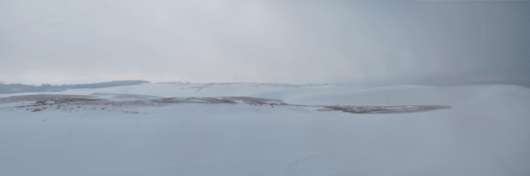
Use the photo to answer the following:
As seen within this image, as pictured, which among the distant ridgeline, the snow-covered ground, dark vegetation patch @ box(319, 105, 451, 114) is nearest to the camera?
the snow-covered ground

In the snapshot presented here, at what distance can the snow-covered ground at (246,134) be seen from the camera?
46.3 inches

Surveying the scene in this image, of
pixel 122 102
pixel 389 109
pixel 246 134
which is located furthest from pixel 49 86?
pixel 389 109

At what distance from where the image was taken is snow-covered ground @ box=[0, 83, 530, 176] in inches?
46.3

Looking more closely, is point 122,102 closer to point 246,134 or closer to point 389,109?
point 246,134

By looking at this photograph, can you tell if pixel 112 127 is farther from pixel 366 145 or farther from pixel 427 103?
pixel 427 103

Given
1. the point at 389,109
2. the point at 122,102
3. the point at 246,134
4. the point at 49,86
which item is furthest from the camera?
the point at 389,109

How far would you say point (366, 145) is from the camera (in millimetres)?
1464

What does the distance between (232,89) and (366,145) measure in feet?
5.20

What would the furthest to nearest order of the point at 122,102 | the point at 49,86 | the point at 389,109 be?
the point at 389,109 < the point at 122,102 < the point at 49,86

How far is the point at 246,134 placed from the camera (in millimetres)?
1617

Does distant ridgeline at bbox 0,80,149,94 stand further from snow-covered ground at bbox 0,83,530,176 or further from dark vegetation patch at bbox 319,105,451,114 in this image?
dark vegetation patch at bbox 319,105,451,114

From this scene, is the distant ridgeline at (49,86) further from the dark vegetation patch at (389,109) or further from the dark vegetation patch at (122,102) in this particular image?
the dark vegetation patch at (389,109)

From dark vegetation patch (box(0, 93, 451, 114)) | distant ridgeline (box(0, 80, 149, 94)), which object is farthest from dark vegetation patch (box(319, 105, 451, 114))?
distant ridgeline (box(0, 80, 149, 94))

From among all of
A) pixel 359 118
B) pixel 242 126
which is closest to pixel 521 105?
pixel 359 118
